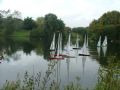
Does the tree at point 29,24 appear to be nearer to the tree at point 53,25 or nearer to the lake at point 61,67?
the tree at point 53,25

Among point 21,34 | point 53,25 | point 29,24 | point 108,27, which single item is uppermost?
point 29,24

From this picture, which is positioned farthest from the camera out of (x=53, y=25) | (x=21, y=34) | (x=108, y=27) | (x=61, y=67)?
(x=21, y=34)

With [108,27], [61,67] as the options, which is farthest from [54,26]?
[61,67]

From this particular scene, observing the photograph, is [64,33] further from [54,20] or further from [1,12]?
[1,12]

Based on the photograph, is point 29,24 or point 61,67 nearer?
point 61,67

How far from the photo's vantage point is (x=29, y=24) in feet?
487

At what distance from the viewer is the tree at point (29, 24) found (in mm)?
148000

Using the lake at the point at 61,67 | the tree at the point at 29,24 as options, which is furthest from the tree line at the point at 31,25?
the lake at the point at 61,67

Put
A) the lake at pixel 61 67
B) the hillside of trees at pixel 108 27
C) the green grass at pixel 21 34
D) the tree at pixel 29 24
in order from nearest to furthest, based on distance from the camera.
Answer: the lake at pixel 61 67
the hillside of trees at pixel 108 27
the green grass at pixel 21 34
the tree at pixel 29 24

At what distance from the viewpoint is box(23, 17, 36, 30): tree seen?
148000 millimetres

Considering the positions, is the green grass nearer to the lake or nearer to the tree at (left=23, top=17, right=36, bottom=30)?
the tree at (left=23, top=17, right=36, bottom=30)

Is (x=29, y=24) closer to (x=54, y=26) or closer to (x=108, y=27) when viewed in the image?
(x=54, y=26)

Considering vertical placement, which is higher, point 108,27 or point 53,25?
point 53,25

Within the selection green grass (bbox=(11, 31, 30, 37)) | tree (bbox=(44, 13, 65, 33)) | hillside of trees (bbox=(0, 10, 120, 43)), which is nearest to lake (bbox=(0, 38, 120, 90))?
hillside of trees (bbox=(0, 10, 120, 43))
